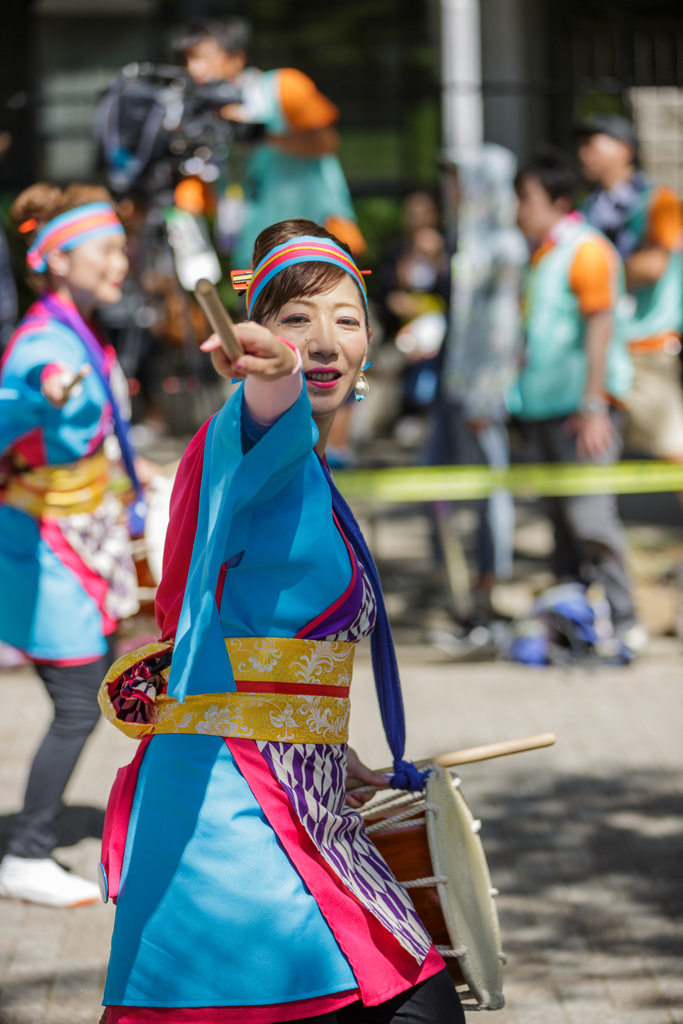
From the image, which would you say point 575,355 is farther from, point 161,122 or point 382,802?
point 382,802

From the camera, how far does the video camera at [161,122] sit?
668cm

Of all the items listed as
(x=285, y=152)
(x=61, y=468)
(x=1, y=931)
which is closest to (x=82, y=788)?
(x=1, y=931)

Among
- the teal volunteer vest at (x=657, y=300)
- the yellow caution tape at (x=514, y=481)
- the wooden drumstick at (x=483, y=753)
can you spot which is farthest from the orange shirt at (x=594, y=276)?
the wooden drumstick at (x=483, y=753)

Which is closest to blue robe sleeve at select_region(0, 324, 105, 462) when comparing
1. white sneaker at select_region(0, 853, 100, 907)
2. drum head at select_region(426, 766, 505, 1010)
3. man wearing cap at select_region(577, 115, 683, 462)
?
white sneaker at select_region(0, 853, 100, 907)

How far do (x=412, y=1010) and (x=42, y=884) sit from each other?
6.39 ft

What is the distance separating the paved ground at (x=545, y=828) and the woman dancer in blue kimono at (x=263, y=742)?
1.31 metres

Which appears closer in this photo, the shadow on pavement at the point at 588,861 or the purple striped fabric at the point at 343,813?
the purple striped fabric at the point at 343,813

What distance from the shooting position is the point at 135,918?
77.4 inches

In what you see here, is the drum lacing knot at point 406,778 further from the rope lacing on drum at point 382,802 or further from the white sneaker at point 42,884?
the white sneaker at point 42,884

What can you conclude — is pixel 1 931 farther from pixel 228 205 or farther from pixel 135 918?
pixel 228 205

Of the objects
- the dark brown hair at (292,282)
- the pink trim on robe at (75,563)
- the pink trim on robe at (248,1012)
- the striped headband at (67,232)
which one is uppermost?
the dark brown hair at (292,282)

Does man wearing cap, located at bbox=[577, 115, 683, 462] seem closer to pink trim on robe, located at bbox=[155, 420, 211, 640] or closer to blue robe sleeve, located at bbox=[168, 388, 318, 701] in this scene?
pink trim on robe, located at bbox=[155, 420, 211, 640]

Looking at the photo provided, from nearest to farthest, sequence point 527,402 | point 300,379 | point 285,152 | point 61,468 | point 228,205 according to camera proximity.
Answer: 1. point 300,379
2. point 61,468
3. point 527,402
4. point 285,152
5. point 228,205

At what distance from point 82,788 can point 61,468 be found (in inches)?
54.6
